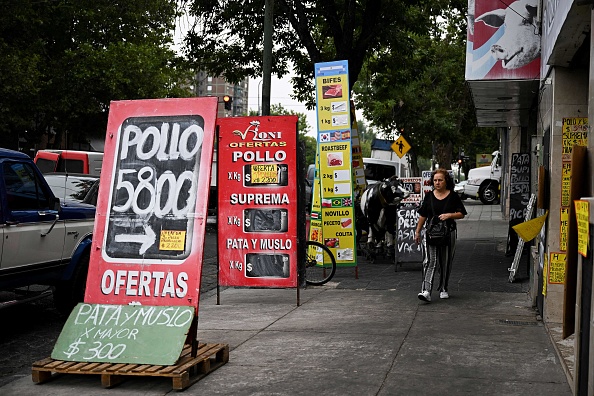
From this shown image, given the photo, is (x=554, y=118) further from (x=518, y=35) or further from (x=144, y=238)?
(x=144, y=238)

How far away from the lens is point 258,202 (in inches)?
417

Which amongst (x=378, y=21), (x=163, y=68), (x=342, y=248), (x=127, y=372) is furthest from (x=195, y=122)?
(x=163, y=68)

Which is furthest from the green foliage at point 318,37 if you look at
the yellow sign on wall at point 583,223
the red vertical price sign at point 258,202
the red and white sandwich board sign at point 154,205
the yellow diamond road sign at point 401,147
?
the yellow sign on wall at point 583,223

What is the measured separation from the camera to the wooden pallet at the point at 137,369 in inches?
251

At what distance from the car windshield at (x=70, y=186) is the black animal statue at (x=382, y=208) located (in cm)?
513

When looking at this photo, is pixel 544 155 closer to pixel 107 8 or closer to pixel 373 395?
pixel 373 395

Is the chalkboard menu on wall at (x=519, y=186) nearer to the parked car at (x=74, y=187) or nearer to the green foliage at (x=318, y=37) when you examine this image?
the green foliage at (x=318, y=37)

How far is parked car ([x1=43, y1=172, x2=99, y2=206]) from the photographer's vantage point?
12.3m

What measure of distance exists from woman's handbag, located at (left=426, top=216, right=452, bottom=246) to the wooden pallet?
13.7 feet

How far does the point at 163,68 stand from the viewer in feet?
124

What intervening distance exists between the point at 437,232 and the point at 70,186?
19.2 feet

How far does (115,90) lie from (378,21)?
17236mm

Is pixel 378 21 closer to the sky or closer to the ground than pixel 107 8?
closer to the ground

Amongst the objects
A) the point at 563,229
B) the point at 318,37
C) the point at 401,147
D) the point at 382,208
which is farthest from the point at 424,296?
the point at 401,147
